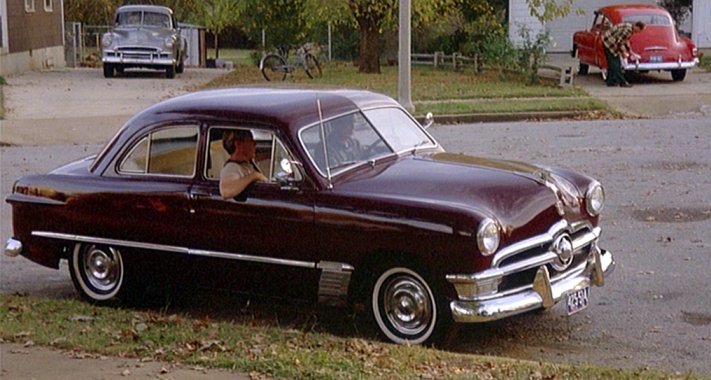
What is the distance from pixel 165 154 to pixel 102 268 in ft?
3.20

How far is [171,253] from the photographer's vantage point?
27.5ft

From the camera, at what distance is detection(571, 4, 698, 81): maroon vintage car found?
88.0 feet

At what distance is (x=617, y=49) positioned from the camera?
2644cm

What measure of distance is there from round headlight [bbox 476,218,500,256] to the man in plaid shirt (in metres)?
20.0

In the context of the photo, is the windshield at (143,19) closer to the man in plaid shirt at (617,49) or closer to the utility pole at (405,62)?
the man in plaid shirt at (617,49)

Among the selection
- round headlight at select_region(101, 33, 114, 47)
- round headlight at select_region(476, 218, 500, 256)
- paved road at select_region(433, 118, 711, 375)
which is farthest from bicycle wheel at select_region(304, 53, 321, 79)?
round headlight at select_region(476, 218, 500, 256)

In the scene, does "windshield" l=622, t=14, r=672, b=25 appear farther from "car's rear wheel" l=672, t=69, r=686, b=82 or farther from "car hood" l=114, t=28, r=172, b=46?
"car hood" l=114, t=28, r=172, b=46

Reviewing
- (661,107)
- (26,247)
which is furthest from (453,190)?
(661,107)

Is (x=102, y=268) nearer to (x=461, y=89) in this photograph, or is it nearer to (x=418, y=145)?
(x=418, y=145)

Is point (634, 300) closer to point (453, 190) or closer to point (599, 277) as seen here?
point (599, 277)

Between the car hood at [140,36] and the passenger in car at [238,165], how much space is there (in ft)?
82.7

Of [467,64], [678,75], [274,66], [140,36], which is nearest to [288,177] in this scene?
[678,75]

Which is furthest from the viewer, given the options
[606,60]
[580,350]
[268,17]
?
[268,17]

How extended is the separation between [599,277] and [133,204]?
128 inches
